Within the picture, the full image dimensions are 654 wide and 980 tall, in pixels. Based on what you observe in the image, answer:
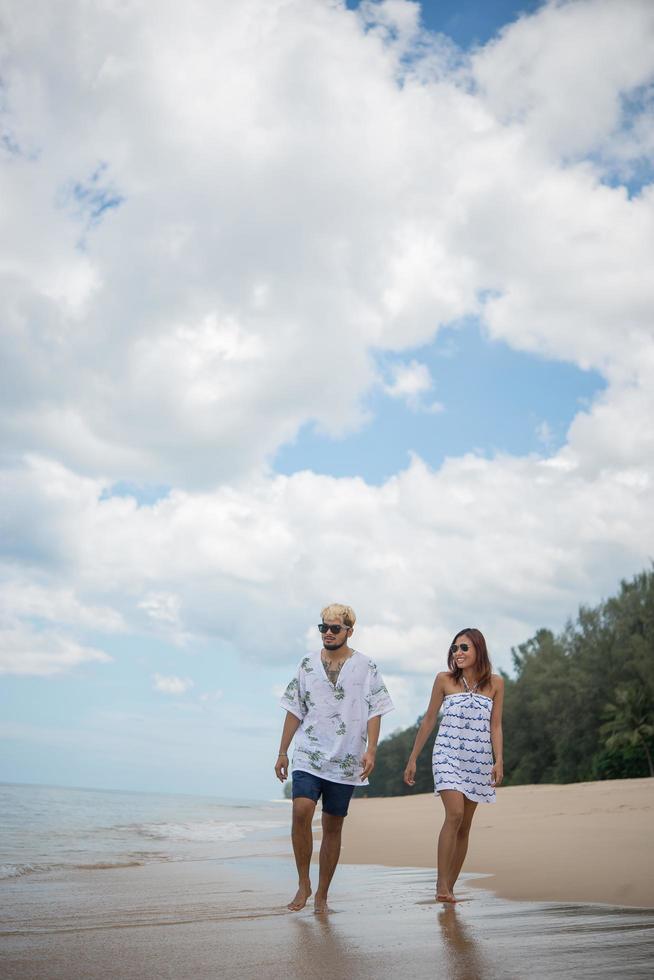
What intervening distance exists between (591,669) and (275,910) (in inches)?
1547

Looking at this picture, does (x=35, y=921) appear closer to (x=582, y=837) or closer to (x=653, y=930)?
(x=653, y=930)

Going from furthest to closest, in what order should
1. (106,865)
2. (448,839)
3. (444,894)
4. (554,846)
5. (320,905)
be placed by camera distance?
(106,865) → (554,846) → (448,839) → (444,894) → (320,905)

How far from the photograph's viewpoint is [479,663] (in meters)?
5.86

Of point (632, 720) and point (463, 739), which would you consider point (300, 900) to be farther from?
point (632, 720)

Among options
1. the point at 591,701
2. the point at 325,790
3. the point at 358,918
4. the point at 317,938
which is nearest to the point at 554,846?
the point at 325,790

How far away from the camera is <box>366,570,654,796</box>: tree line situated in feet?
120

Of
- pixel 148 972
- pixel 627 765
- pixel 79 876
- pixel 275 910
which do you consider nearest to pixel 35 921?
pixel 275 910

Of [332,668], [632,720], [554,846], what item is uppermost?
[632,720]

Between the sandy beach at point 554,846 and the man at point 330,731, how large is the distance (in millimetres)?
1322

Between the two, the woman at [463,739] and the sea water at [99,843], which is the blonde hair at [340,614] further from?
the sea water at [99,843]

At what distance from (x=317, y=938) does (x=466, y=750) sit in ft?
6.64

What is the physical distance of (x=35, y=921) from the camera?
473 cm

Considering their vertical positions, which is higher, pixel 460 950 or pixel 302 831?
pixel 302 831

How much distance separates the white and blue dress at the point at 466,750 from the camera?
5.59 meters
